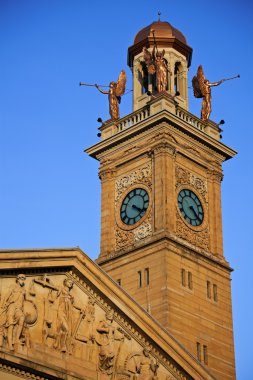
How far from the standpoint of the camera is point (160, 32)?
68.4 metres

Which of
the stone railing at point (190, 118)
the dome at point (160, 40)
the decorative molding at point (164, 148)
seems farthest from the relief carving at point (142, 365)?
the dome at point (160, 40)

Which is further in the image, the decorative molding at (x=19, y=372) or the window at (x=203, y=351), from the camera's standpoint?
the window at (x=203, y=351)

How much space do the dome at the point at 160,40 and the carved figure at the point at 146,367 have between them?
27999mm

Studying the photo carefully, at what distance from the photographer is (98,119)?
6656 cm

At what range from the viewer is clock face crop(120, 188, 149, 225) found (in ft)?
202

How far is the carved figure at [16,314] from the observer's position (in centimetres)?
3944

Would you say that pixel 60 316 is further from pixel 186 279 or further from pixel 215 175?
pixel 215 175

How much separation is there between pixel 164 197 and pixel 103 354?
19.0 meters

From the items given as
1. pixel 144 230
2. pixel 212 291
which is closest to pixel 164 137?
pixel 144 230

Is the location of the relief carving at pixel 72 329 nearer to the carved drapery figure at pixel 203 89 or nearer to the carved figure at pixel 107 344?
the carved figure at pixel 107 344

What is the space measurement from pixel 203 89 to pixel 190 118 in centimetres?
373

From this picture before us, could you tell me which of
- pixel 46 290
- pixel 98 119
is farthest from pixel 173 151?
pixel 46 290

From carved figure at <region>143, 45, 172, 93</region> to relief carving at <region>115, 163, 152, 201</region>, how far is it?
16.9ft

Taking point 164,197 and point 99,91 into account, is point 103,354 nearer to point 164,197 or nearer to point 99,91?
point 164,197
